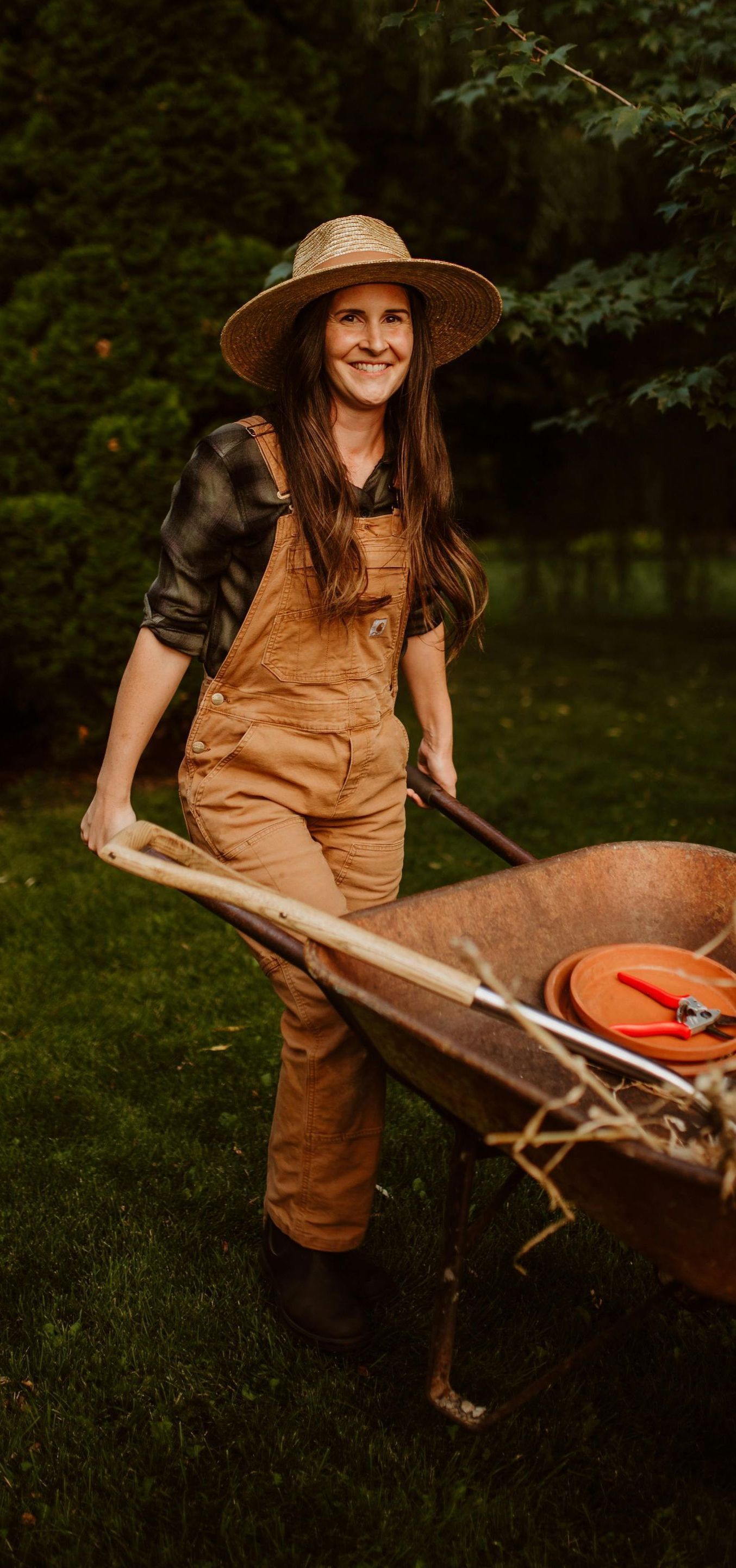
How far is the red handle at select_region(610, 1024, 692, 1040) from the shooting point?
1.81 m

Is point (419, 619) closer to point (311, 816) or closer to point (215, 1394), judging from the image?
point (311, 816)

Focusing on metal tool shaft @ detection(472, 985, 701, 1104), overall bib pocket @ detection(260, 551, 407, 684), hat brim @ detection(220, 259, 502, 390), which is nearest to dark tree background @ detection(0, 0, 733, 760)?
hat brim @ detection(220, 259, 502, 390)

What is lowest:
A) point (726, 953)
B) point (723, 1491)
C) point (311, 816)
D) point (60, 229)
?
point (723, 1491)

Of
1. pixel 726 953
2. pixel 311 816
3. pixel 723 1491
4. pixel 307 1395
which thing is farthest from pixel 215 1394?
pixel 726 953

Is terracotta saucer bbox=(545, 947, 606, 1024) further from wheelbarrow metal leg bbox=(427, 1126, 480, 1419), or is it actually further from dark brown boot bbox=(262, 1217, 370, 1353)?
dark brown boot bbox=(262, 1217, 370, 1353)

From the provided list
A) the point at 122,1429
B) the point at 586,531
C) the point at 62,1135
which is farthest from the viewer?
the point at 586,531

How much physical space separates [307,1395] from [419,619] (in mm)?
1495

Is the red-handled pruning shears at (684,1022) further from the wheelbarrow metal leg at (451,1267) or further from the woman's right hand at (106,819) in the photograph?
the woman's right hand at (106,819)

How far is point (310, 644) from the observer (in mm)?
2232

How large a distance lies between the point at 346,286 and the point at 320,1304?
1846 mm

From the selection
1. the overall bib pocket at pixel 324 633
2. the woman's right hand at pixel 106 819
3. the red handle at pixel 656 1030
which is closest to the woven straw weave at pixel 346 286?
the overall bib pocket at pixel 324 633

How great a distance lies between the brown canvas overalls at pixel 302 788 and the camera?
7.02ft

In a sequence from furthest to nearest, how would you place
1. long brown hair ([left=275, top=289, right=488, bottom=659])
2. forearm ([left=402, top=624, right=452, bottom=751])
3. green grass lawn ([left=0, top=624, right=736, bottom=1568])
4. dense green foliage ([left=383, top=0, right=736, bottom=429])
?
dense green foliage ([left=383, top=0, right=736, bottom=429]) < forearm ([left=402, top=624, right=452, bottom=751]) < long brown hair ([left=275, top=289, right=488, bottom=659]) < green grass lawn ([left=0, top=624, right=736, bottom=1568])

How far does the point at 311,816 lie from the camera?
2.31 meters
